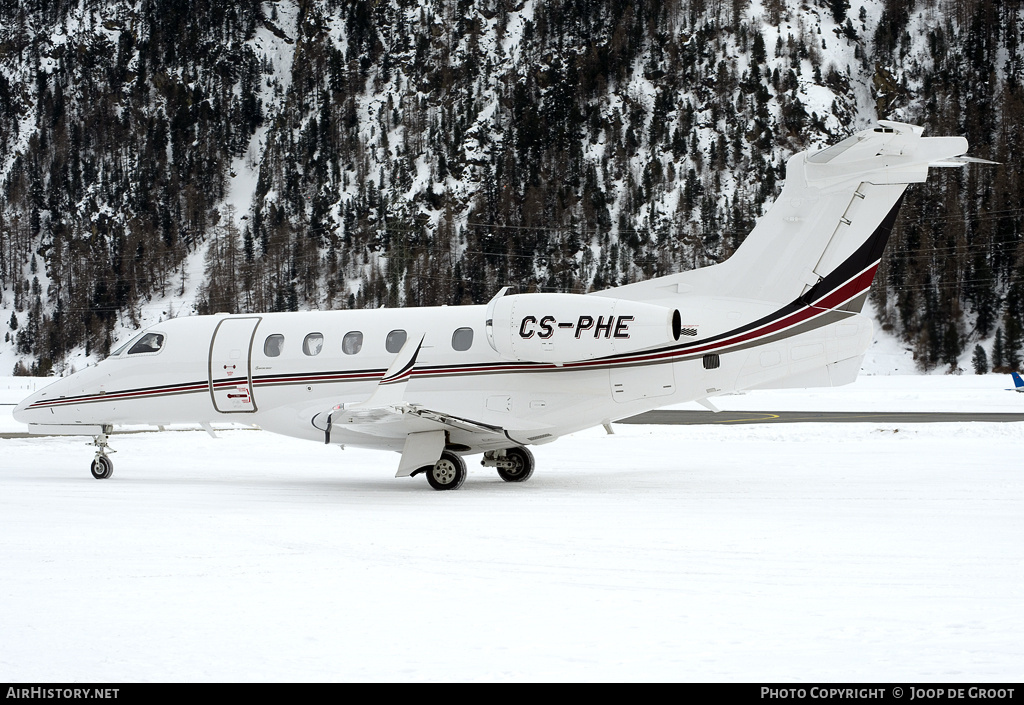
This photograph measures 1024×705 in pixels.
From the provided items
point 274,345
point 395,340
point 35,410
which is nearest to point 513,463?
point 395,340

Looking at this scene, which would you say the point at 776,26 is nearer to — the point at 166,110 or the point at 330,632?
the point at 166,110

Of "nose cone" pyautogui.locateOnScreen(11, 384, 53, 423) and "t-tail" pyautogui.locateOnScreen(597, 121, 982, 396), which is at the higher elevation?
"t-tail" pyautogui.locateOnScreen(597, 121, 982, 396)

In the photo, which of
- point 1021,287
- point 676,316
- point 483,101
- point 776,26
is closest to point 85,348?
point 483,101

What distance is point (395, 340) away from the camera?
1474 centimetres

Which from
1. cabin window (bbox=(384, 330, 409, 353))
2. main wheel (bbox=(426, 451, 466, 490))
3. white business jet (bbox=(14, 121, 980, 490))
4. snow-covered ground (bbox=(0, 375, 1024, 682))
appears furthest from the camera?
cabin window (bbox=(384, 330, 409, 353))

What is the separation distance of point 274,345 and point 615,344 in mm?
5685

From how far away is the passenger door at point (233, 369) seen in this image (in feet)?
50.6

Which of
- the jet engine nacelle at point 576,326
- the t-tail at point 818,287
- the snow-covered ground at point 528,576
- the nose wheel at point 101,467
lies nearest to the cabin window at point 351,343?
the snow-covered ground at point 528,576

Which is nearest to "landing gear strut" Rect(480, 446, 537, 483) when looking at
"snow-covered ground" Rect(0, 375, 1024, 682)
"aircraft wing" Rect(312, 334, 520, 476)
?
"snow-covered ground" Rect(0, 375, 1024, 682)

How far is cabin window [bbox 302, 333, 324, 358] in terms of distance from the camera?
15117mm

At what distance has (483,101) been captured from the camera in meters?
120

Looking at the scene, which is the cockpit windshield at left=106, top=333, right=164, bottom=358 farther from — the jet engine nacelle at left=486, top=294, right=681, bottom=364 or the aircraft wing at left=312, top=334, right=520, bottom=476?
the jet engine nacelle at left=486, top=294, right=681, bottom=364

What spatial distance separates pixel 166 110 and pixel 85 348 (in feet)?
144

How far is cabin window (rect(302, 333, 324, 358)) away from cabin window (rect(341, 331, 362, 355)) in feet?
1.26
